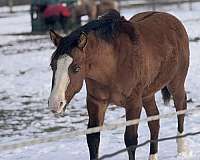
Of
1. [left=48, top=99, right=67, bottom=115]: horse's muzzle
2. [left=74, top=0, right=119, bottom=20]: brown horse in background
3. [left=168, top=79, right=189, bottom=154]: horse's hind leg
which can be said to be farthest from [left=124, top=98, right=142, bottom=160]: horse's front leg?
[left=74, top=0, right=119, bottom=20]: brown horse in background

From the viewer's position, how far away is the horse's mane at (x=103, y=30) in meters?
4.64

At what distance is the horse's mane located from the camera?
15.2ft

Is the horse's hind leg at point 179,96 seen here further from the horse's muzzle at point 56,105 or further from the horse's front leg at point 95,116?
the horse's muzzle at point 56,105

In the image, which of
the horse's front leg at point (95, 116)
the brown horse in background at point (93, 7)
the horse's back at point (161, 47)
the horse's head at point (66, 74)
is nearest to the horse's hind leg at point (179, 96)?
the horse's back at point (161, 47)

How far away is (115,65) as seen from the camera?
5.16 metres

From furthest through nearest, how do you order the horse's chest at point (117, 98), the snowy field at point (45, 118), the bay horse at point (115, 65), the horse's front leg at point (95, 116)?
the snowy field at point (45, 118)
the horse's front leg at point (95, 116)
the horse's chest at point (117, 98)
the bay horse at point (115, 65)

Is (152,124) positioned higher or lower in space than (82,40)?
lower

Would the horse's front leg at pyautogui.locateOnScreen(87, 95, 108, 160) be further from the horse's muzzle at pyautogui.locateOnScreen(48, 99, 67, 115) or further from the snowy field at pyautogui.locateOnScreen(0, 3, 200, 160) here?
the horse's muzzle at pyautogui.locateOnScreen(48, 99, 67, 115)

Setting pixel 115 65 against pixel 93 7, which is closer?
pixel 115 65

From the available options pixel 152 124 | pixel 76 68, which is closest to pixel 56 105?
pixel 76 68

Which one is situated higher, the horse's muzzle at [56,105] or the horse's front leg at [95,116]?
the horse's muzzle at [56,105]

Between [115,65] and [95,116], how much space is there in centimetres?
54

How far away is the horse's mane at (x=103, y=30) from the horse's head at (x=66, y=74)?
19 mm

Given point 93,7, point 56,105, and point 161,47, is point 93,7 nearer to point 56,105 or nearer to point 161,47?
point 161,47
